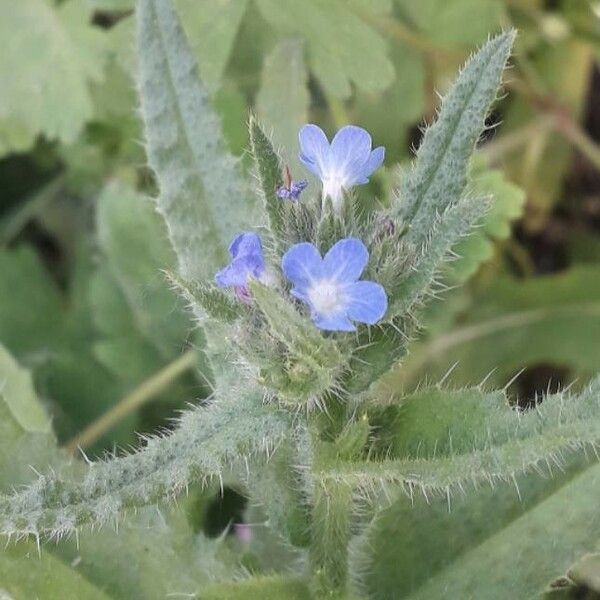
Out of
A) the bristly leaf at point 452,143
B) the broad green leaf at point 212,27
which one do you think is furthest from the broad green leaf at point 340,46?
the bristly leaf at point 452,143

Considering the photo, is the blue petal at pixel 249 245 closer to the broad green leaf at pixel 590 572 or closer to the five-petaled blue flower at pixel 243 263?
the five-petaled blue flower at pixel 243 263

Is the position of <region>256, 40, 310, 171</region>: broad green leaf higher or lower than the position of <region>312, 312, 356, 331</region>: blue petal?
higher

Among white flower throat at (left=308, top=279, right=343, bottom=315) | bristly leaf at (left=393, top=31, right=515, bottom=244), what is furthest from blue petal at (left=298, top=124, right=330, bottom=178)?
white flower throat at (left=308, top=279, right=343, bottom=315)

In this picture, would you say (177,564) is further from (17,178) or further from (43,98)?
(17,178)

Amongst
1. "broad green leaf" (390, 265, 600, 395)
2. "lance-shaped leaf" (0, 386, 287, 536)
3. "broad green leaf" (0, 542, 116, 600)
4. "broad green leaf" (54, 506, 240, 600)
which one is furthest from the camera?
"broad green leaf" (390, 265, 600, 395)

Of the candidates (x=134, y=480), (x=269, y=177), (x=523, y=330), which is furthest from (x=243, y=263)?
(x=523, y=330)

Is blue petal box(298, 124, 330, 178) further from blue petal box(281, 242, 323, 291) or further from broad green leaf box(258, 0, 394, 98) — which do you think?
broad green leaf box(258, 0, 394, 98)

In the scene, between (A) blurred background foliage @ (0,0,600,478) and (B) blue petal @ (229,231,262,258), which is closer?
(B) blue petal @ (229,231,262,258)

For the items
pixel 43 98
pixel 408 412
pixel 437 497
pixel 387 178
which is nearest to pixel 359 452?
pixel 408 412
